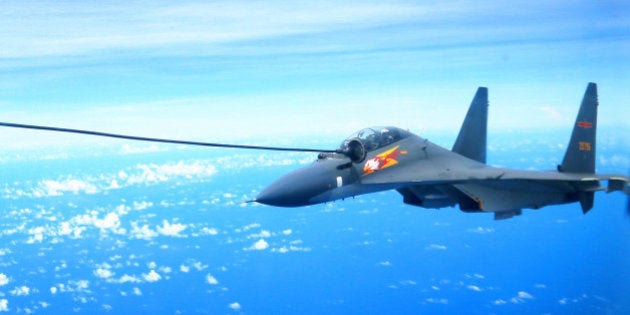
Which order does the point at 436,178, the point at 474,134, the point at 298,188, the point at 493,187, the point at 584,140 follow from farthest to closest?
1. the point at 474,134
2. the point at 584,140
3. the point at 493,187
4. the point at 436,178
5. the point at 298,188

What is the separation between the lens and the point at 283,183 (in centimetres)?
546

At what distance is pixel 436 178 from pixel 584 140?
2598mm

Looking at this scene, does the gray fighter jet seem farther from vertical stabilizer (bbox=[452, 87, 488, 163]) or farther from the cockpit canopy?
vertical stabilizer (bbox=[452, 87, 488, 163])

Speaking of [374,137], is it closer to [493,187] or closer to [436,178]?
[436,178]

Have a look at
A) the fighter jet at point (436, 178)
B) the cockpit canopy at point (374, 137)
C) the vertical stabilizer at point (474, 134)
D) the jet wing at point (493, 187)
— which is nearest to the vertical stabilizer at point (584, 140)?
the fighter jet at point (436, 178)

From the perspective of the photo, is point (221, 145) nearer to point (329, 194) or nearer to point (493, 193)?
point (329, 194)

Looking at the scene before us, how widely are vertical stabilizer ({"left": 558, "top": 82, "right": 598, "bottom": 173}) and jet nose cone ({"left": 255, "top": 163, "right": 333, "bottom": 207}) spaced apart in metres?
3.74

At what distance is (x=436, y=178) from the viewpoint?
6.16m

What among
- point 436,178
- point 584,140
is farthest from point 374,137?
point 584,140

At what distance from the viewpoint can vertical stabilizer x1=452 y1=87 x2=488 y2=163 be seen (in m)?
8.31

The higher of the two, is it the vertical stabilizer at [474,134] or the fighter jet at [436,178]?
the vertical stabilizer at [474,134]

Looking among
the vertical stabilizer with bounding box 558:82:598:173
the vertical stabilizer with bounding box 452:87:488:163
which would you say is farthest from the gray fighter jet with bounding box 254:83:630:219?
the vertical stabilizer with bounding box 452:87:488:163

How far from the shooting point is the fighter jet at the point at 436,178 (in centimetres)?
562

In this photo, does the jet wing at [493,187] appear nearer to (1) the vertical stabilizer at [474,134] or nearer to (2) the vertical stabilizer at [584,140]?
(2) the vertical stabilizer at [584,140]
